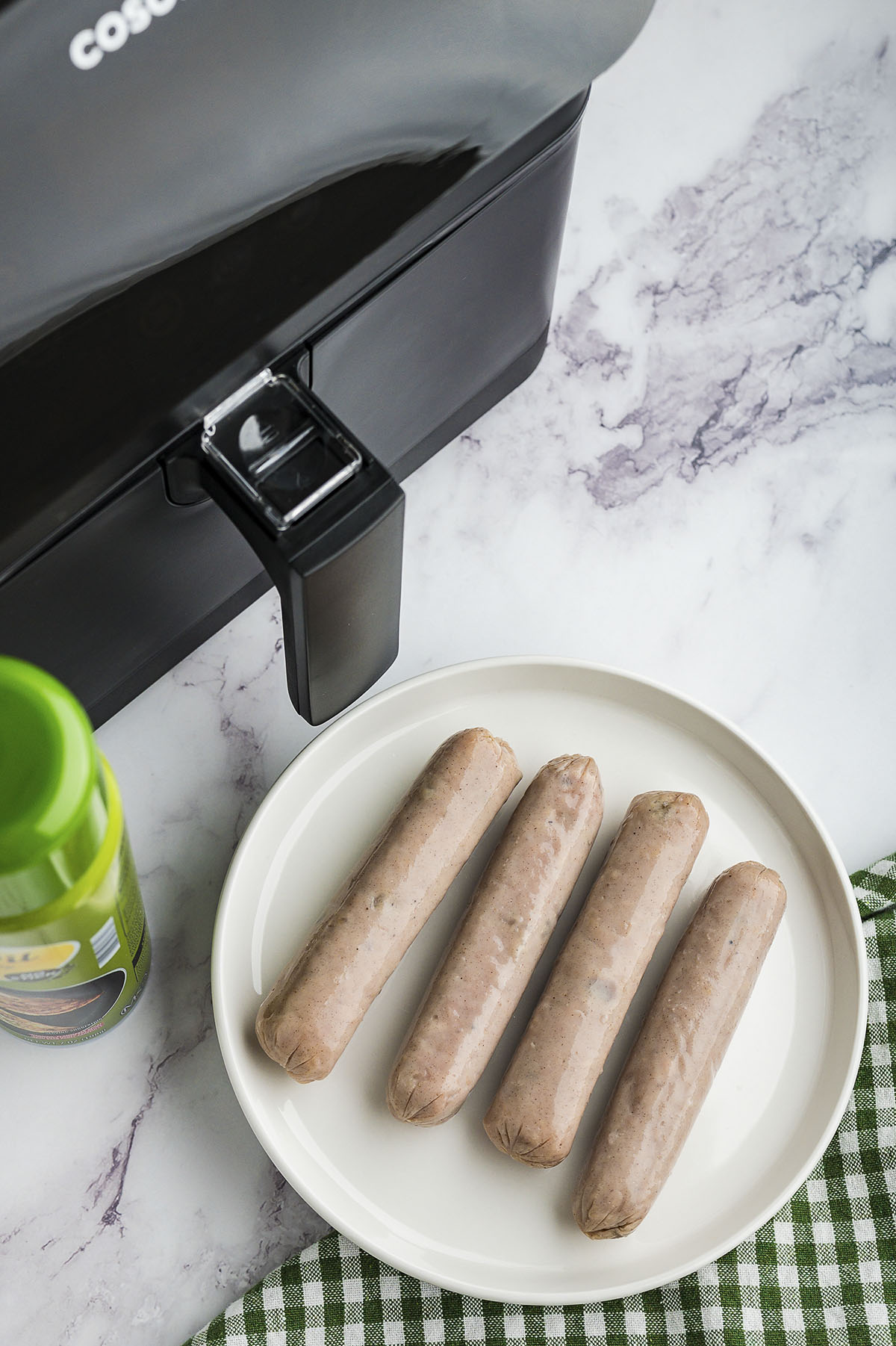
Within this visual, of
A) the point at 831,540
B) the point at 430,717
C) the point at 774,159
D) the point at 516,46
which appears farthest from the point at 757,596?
the point at 516,46

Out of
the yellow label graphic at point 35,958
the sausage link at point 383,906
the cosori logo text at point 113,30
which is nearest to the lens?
the cosori logo text at point 113,30

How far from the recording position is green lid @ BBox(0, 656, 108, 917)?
43cm

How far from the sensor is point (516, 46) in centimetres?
52

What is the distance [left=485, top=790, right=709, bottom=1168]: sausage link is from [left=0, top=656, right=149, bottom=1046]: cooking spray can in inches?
9.5

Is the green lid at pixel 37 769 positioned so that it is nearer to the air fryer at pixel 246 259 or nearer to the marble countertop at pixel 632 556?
the air fryer at pixel 246 259

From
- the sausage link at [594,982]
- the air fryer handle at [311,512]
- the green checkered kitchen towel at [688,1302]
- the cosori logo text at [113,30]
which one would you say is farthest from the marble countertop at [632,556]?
the cosori logo text at [113,30]

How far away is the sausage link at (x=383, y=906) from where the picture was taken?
2.23 ft

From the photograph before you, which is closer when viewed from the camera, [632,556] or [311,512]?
[311,512]

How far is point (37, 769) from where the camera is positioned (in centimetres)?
43

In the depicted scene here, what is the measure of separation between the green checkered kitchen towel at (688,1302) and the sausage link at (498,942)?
0.12m

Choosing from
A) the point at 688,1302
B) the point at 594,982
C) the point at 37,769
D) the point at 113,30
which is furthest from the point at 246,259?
the point at 688,1302

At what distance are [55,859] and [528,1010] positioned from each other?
0.39 meters

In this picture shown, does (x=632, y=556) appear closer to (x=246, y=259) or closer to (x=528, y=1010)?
(x=528, y=1010)

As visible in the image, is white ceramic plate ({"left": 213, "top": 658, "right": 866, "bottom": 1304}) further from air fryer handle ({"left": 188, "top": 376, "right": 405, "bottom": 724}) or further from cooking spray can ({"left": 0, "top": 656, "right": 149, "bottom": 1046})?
air fryer handle ({"left": 188, "top": 376, "right": 405, "bottom": 724})
